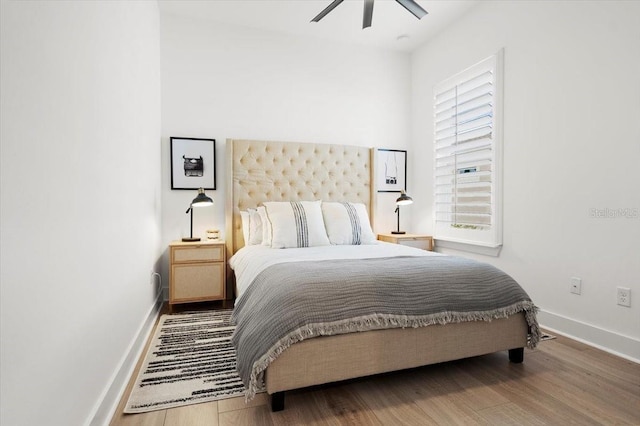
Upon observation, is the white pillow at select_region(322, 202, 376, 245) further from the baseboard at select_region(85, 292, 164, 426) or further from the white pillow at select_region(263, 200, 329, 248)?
the baseboard at select_region(85, 292, 164, 426)

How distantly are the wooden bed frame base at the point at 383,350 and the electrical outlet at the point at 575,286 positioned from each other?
0.82 meters

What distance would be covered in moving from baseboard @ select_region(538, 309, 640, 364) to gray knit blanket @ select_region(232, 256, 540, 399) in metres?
0.70

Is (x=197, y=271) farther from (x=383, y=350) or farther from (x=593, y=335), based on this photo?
(x=593, y=335)

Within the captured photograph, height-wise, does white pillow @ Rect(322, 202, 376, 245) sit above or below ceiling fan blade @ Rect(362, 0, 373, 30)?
below

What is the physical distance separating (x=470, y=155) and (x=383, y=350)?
2531 mm

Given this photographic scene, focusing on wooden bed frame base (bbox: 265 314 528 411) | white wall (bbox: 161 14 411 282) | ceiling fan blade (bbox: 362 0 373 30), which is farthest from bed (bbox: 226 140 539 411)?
ceiling fan blade (bbox: 362 0 373 30)

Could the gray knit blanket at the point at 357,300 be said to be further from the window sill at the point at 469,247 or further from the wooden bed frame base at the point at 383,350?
the window sill at the point at 469,247

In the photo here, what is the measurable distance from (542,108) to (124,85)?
3.12 metres

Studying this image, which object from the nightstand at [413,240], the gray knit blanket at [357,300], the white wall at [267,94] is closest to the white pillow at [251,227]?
the white wall at [267,94]

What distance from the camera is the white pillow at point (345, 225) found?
346cm

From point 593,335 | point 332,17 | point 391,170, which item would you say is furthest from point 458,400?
point 332,17

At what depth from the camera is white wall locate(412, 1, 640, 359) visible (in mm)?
2344

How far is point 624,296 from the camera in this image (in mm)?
2361

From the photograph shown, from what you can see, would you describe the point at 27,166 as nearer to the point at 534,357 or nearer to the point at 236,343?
the point at 236,343
